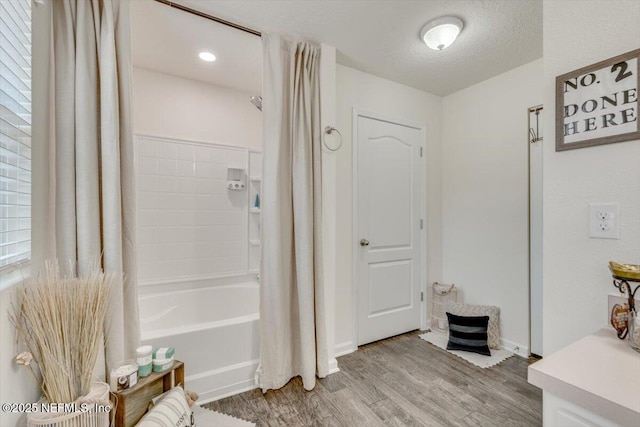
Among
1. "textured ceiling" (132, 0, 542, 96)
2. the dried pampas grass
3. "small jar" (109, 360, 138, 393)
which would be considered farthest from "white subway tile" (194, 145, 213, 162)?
"small jar" (109, 360, 138, 393)

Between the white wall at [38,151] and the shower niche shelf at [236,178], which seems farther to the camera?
the shower niche shelf at [236,178]

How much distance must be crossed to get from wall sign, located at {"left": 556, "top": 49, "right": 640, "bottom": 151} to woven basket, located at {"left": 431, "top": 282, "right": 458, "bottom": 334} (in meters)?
1.99

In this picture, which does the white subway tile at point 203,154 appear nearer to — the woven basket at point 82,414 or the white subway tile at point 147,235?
the white subway tile at point 147,235

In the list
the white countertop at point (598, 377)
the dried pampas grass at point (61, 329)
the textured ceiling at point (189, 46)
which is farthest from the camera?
the textured ceiling at point (189, 46)

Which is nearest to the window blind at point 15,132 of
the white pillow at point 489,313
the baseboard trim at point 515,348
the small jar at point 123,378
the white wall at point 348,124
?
the small jar at point 123,378

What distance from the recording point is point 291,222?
204cm

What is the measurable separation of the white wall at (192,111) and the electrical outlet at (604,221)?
268 cm

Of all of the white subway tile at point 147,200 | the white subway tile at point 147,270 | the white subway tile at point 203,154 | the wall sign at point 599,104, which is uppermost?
the white subway tile at point 203,154

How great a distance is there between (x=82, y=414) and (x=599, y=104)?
2.26 metres

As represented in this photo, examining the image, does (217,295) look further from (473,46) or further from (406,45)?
(473,46)

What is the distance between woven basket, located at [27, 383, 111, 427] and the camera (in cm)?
94

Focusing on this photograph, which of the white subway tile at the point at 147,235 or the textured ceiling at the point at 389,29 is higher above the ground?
the textured ceiling at the point at 389,29

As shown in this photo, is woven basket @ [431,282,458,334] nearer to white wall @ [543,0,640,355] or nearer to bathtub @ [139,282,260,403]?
white wall @ [543,0,640,355]

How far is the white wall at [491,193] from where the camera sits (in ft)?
7.95
